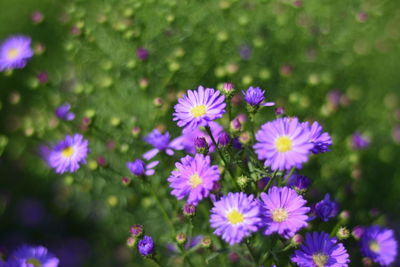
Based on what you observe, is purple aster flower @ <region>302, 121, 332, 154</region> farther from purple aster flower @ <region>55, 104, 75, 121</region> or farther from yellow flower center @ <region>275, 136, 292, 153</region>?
purple aster flower @ <region>55, 104, 75, 121</region>

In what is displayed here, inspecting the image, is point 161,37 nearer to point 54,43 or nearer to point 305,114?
point 305,114

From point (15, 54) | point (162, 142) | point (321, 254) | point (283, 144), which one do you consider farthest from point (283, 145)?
point (15, 54)

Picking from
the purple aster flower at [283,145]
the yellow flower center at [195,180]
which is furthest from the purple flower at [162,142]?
the purple aster flower at [283,145]

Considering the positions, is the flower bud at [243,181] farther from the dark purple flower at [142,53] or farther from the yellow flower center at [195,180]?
the dark purple flower at [142,53]

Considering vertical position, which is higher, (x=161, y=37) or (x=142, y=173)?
(x=161, y=37)

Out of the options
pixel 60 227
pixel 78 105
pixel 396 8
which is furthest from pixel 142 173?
pixel 396 8

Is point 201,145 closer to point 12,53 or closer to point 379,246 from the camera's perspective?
point 379,246

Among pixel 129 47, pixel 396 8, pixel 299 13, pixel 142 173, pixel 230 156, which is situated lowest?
pixel 230 156

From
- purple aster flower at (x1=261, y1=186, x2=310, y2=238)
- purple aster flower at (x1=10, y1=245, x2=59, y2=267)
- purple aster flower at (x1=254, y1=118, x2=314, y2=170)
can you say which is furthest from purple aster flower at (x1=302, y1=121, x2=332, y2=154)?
purple aster flower at (x1=10, y1=245, x2=59, y2=267)
